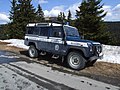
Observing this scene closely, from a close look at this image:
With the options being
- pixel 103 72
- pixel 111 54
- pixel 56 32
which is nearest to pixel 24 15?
pixel 111 54

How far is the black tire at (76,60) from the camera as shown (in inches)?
404

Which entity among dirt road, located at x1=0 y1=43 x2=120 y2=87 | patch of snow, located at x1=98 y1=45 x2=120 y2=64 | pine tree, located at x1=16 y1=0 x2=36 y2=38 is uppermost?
pine tree, located at x1=16 y1=0 x2=36 y2=38

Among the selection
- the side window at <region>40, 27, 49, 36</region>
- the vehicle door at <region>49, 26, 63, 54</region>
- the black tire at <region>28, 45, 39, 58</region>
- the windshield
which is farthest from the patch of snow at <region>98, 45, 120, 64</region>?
the black tire at <region>28, 45, 39, 58</region>

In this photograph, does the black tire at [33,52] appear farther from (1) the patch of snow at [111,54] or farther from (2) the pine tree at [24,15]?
(2) the pine tree at [24,15]

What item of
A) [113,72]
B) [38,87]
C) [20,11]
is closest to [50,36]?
[113,72]

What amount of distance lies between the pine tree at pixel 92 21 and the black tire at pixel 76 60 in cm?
1505

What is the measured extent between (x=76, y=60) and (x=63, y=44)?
1235 millimetres

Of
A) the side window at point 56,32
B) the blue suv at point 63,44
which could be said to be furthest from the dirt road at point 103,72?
the side window at point 56,32

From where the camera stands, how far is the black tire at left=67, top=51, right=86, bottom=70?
1026 centimetres

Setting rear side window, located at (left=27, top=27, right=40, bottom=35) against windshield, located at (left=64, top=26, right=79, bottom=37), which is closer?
windshield, located at (left=64, top=26, right=79, bottom=37)

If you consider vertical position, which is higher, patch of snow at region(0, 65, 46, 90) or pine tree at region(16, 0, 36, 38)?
pine tree at region(16, 0, 36, 38)

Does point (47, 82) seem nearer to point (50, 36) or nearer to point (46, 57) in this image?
point (50, 36)

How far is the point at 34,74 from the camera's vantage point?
8.85 m

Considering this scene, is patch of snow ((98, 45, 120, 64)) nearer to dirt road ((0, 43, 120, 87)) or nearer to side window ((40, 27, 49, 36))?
dirt road ((0, 43, 120, 87))
